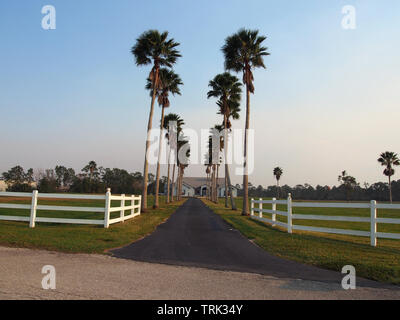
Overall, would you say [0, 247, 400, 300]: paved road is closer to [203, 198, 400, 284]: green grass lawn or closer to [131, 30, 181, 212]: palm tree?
[203, 198, 400, 284]: green grass lawn

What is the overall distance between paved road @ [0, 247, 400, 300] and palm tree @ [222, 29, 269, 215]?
20.2 metres

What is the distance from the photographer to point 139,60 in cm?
2684

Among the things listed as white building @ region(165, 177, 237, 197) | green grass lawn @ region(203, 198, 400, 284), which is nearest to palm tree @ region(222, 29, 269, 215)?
green grass lawn @ region(203, 198, 400, 284)

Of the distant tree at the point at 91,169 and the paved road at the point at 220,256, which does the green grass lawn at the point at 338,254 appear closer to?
the paved road at the point at 220,256

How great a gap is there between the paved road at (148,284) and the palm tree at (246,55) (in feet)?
66.2

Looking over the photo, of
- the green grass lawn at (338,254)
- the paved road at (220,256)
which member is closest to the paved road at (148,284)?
the paved road at (220,256)

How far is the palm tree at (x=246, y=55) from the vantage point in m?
26.2

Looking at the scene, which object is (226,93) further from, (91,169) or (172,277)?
(91,169)

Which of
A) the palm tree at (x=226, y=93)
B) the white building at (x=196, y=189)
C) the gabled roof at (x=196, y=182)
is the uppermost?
the palm tree at (x=226, y=93)

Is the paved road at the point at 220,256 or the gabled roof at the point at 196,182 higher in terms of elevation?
the gabled roof at the point at 196,182

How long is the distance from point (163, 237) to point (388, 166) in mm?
81048

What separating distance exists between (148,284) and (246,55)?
24020 mm

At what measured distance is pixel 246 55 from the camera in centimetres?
2677
